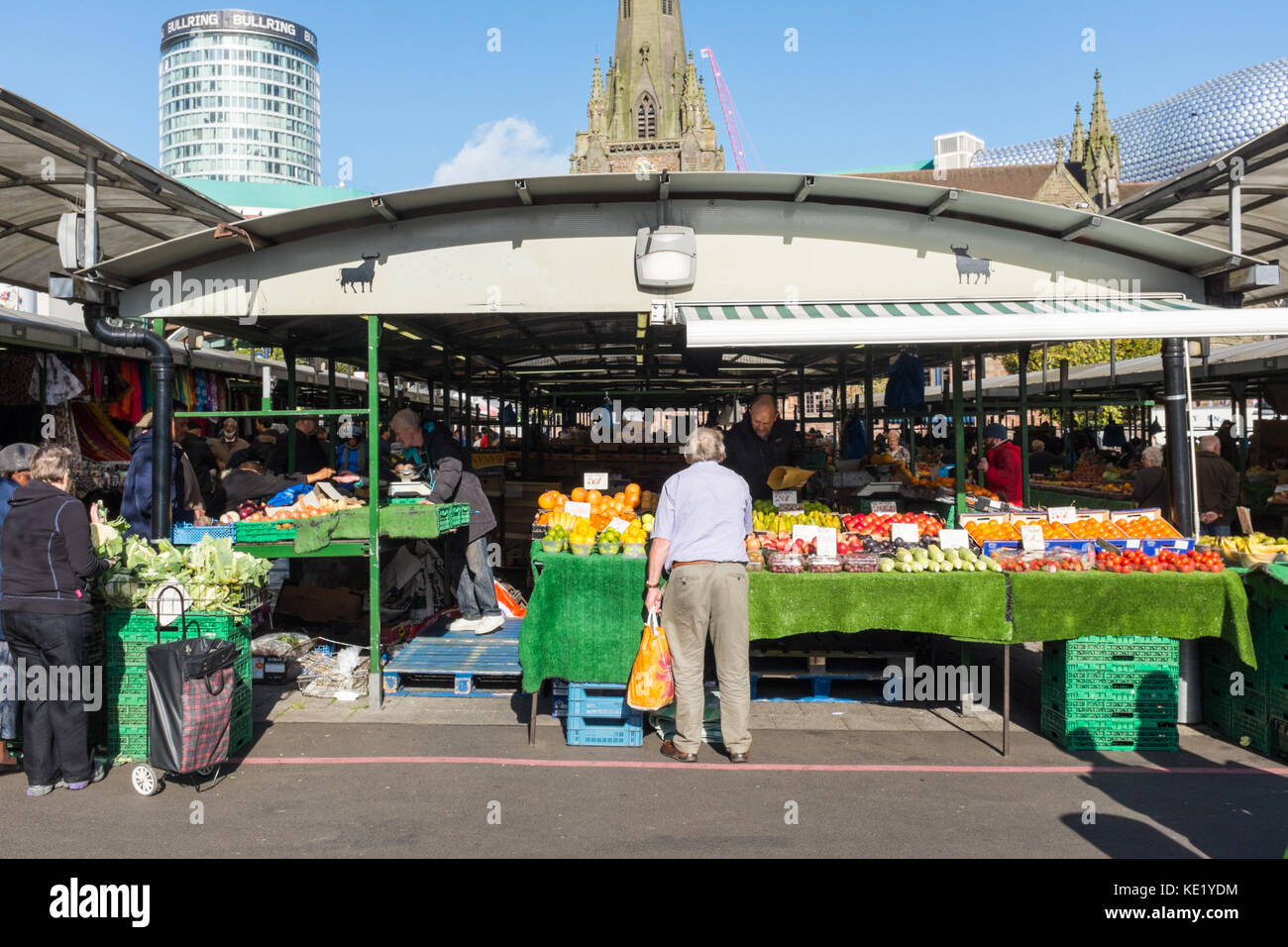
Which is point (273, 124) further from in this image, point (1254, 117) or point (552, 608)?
point (552, 608)

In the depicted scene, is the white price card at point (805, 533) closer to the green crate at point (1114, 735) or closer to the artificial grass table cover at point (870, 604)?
the artificial grass table cover at point (870, 604)

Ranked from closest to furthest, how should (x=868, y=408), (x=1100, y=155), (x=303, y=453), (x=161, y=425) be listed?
1. (x=161, y=425)
2. (x=303, y=453)
3. (x=868, y=408)
4. (x=1100, y=155)

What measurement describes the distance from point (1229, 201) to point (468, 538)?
259 inches

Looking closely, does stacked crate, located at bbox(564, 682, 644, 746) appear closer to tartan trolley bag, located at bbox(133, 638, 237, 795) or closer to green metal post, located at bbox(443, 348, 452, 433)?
tartan trolley bag, located at bbox(133, 638, 237, 795)

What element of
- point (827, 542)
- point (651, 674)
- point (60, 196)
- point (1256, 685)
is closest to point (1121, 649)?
A: point (1256, 685)

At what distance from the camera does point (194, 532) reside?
22.7 feet

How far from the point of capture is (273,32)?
163 meters

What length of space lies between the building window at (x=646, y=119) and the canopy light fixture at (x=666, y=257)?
74143 millimetres

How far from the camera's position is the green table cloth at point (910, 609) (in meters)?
5.78

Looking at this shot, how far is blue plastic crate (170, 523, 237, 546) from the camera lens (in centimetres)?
683

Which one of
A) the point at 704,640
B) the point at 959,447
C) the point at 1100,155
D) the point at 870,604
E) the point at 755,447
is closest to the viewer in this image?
the point at 704,640

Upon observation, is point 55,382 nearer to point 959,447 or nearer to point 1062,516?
point 959,447

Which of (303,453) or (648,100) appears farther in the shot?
(648,100)

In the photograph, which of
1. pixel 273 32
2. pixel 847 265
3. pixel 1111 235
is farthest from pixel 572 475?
pixel 273 32
